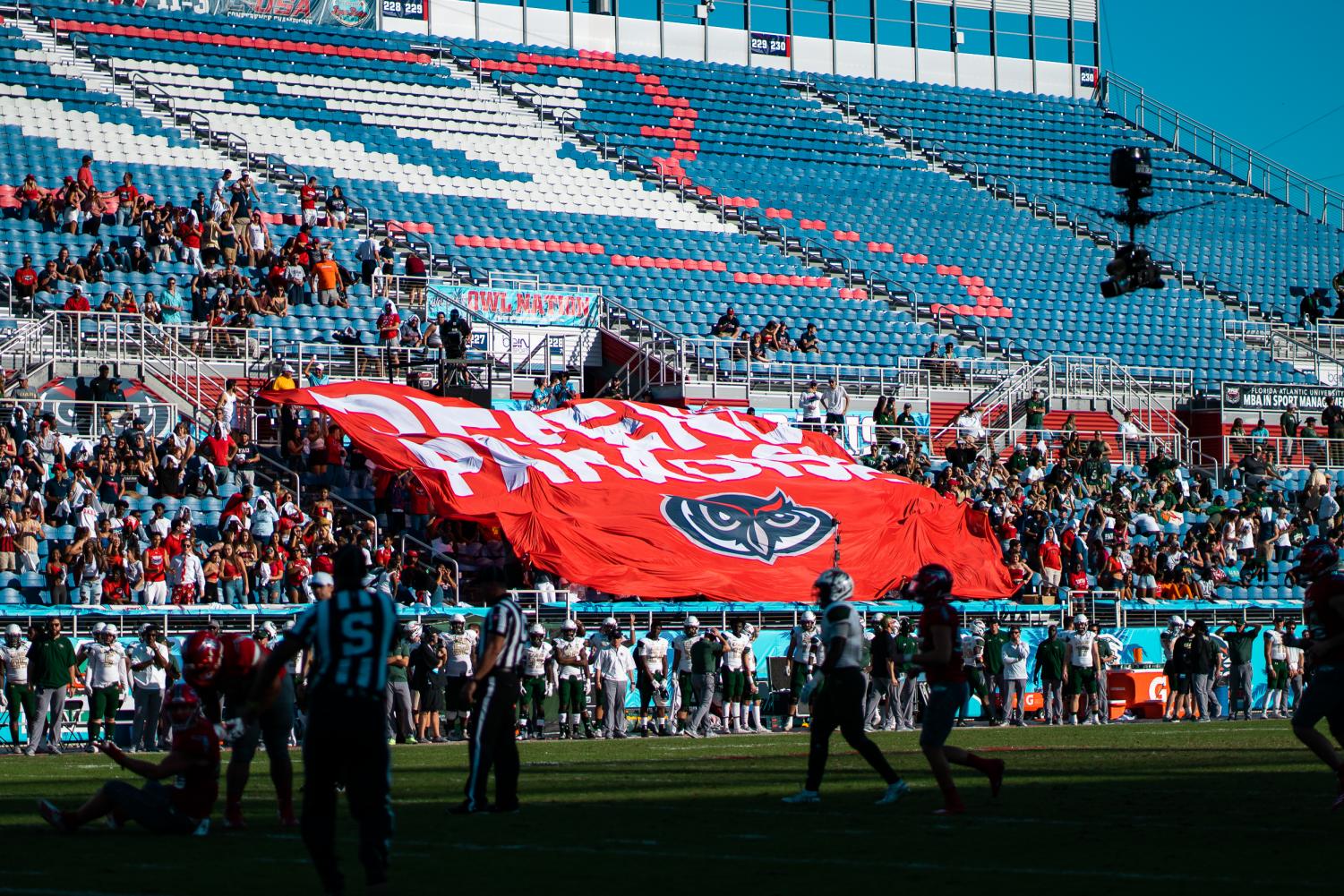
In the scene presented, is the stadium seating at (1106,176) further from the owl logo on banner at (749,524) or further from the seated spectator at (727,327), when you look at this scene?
the owl logo on banner at (749,524)

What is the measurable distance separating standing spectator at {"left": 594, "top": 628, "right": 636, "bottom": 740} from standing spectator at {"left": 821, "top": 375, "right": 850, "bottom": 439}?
988cm

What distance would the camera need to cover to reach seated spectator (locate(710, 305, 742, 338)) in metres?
38.4

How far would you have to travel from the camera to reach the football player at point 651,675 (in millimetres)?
25984

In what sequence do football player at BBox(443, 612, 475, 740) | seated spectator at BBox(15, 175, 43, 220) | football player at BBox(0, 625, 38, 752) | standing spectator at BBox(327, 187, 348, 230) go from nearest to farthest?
football player at BBox(0, 625, 38, 752) → football player at BBox(443, 612, 475, 740) → seated spectator at BBox(15, 175, 43, 220) → standing spectator at BBox(327, 187, 348, 230)

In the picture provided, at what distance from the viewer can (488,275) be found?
3856cm

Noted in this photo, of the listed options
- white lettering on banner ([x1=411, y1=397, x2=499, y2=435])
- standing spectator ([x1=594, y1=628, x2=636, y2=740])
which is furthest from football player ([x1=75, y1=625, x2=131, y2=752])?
white lettering on banner ([x1=411, y1=397, x2=499, y2=435])

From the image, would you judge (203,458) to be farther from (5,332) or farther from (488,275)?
(488,275)

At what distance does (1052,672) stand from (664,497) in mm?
6079

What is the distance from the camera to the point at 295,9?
50.2 m

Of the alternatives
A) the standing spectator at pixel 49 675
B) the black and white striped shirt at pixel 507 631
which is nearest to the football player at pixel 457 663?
the standing spectator at pixel 49 675

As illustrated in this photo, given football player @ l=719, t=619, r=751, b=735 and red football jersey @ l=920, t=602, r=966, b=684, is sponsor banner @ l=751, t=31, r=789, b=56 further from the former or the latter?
red football jersey @ l=920, t=602, r=966, b=684

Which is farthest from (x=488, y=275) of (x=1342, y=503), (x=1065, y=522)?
(x=1342, y=503)

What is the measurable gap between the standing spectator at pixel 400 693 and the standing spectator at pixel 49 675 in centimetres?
362

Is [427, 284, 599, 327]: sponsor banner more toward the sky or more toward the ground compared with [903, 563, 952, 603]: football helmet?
more toward the sky
